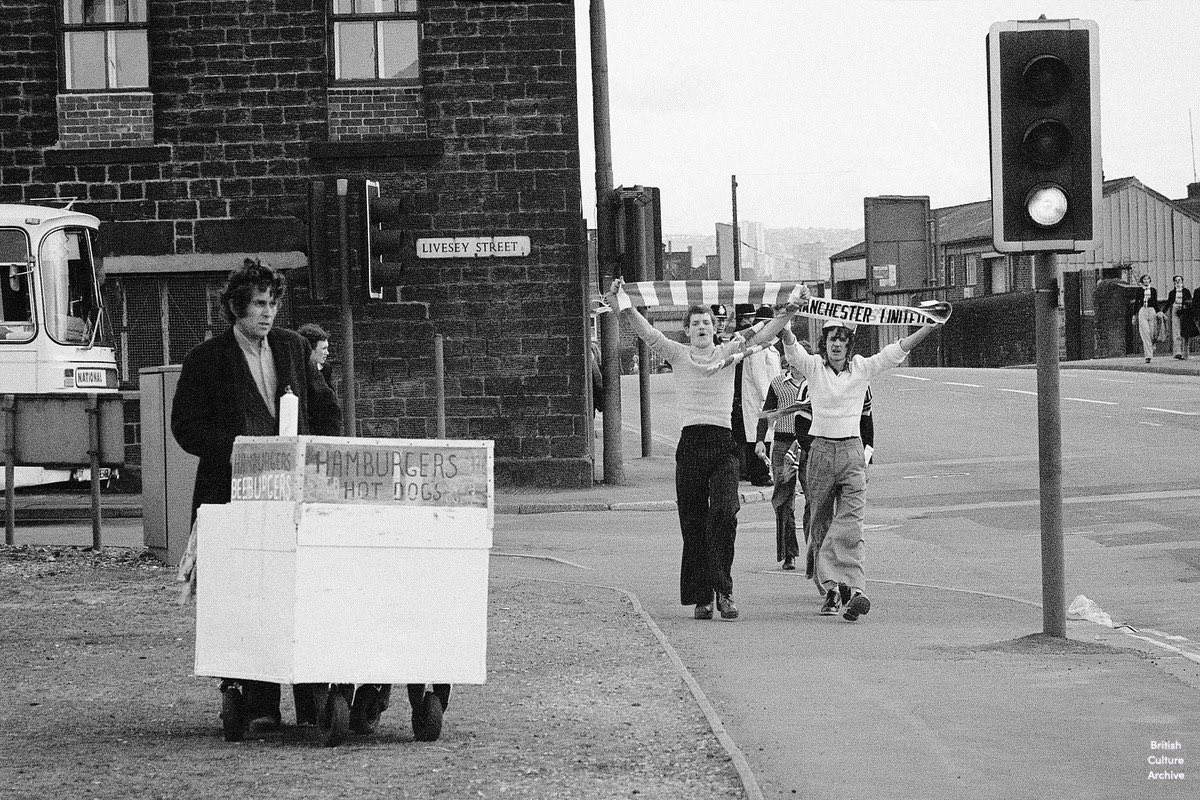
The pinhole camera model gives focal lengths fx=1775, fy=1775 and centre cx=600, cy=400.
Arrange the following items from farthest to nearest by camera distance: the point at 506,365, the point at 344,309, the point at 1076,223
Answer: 1. the point at 506,365
2. the point at 344,309
3. the point at 1076,223

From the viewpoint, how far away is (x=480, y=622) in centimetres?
688

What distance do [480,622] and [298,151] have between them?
15962 mm

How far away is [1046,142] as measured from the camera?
9086 millimetres

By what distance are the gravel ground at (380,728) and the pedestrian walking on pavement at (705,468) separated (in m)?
0.59

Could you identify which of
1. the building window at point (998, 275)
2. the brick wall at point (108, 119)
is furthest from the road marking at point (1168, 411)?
the building window at point (998, 275)

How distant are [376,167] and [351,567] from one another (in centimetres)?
1588

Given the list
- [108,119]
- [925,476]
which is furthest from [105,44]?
[925,476]

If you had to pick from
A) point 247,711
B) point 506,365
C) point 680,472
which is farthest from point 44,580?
point 506,365

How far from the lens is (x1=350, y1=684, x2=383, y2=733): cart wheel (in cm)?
688

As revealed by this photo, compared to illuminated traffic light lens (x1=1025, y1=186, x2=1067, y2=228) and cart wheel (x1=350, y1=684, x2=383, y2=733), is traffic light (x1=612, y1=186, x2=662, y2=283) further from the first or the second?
cart wheel (x1=350, y1=684, x2=383, y2=733)

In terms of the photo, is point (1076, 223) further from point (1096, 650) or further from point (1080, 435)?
point (1080, 435)

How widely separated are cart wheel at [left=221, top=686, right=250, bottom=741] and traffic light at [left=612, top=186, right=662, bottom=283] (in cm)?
1470

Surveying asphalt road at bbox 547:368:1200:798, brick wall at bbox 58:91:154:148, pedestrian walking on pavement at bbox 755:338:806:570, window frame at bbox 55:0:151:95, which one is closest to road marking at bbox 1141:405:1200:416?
asphalt road at bbox 547:368:1200:798

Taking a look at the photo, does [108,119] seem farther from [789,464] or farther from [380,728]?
[380,728]
